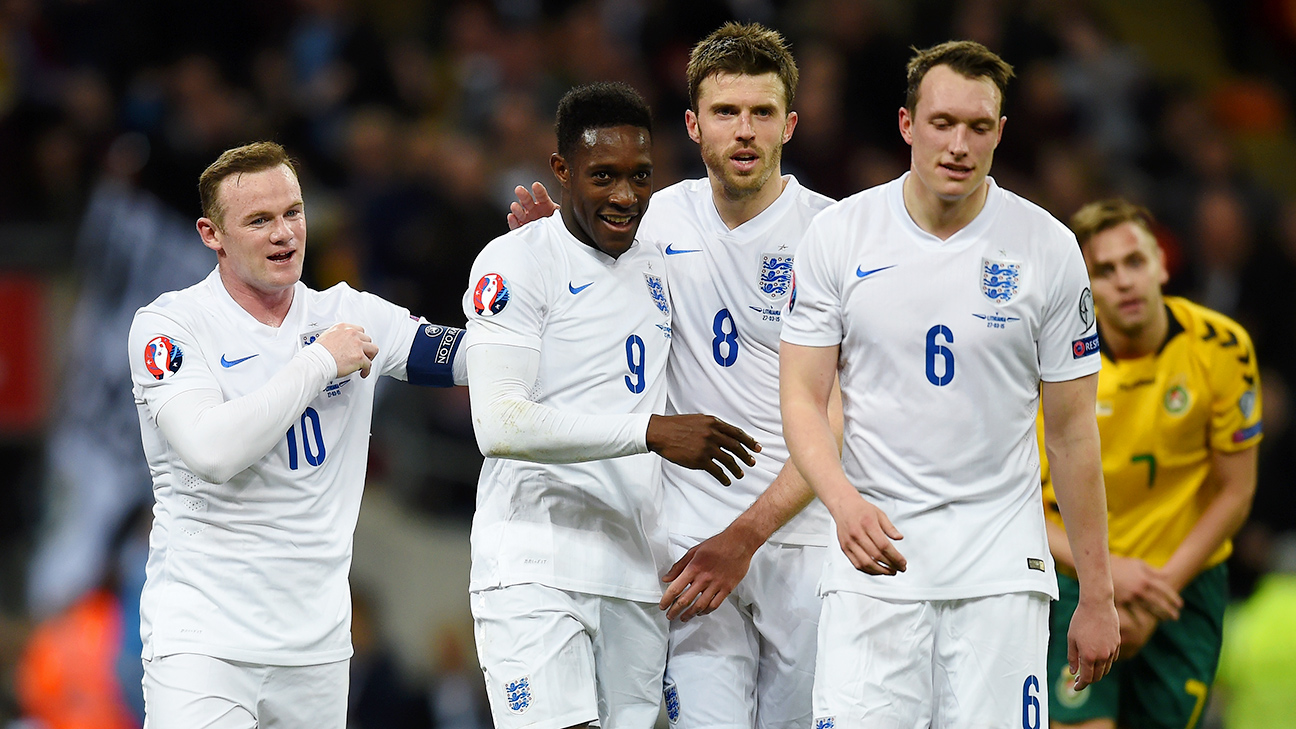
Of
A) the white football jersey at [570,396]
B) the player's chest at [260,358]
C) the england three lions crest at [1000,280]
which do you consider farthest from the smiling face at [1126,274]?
the player's chest at [260,358]

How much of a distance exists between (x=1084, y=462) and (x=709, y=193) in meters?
1.75

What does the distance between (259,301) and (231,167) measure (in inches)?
18.0

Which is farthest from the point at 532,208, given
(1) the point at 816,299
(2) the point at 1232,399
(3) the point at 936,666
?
(2) the point at 1232,399

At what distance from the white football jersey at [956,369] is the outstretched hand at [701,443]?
44 cm

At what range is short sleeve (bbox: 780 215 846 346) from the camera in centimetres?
471

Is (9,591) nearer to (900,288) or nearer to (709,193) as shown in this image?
(709,193)

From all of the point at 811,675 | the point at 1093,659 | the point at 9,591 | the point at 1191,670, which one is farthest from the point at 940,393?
the point at 9,591

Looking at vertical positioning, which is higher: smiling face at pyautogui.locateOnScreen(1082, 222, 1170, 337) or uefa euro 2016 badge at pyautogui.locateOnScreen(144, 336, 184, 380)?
smiling face at pyautogui.locateOnScreen(1082, 222, 1170, 337)

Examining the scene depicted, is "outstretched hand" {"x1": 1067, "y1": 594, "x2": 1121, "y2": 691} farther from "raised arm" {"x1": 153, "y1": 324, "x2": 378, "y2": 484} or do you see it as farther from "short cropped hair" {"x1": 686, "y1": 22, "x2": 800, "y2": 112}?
"raised arm" {"x1": 153, "y1": 324, "x2": 378, "y2": 484}

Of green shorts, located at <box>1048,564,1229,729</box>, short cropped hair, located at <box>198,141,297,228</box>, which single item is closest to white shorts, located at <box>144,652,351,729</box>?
short cropped hair, located at <box>198,141,297,228</box>

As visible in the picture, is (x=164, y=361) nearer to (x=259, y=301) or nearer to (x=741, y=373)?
(x=259, y=301)

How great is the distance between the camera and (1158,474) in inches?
256

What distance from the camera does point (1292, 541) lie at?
9.75 metres

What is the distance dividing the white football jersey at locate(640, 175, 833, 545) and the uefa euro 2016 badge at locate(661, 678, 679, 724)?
21.6 inches
